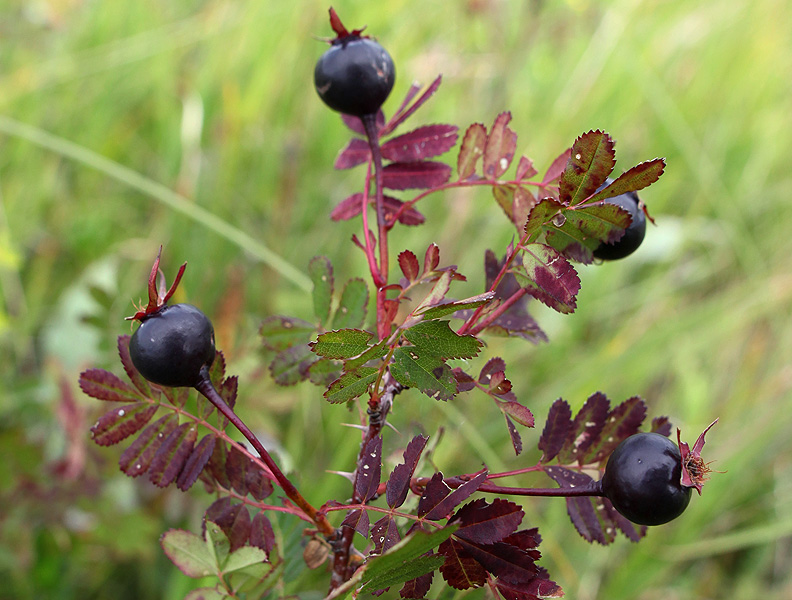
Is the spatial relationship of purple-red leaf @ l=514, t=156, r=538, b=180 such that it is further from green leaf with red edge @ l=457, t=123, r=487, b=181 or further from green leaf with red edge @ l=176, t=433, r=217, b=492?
green leaf with red edge @ l=176, t=433, r=217, b=492

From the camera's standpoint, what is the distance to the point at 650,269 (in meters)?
2.46

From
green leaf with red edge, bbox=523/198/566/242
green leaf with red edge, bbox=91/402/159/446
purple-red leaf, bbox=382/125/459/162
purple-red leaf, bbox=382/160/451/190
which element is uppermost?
purple-red leaf, bbox=382/125/459/162

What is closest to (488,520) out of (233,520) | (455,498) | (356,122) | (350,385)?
(455,498)

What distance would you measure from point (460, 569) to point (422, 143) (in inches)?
15.5

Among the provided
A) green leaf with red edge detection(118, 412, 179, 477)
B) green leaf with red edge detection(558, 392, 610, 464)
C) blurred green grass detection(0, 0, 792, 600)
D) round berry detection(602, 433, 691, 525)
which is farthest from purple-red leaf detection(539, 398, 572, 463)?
blurred green grass detection(0, 0, 792, 600)

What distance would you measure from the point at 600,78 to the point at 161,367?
2.37 meters

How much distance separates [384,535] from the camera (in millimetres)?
502

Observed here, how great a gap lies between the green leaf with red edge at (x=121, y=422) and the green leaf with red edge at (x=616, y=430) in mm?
379

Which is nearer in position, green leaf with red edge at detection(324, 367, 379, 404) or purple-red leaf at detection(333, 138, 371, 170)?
green leaf with red edge at detection(324, 367, 379, 404)

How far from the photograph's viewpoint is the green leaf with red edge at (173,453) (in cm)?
59

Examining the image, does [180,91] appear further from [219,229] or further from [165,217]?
[219,229]

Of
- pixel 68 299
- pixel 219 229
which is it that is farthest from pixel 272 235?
pixel 219 229

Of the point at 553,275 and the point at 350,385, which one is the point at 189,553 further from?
the point at 553,275

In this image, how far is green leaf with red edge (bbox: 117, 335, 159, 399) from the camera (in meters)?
0.58
